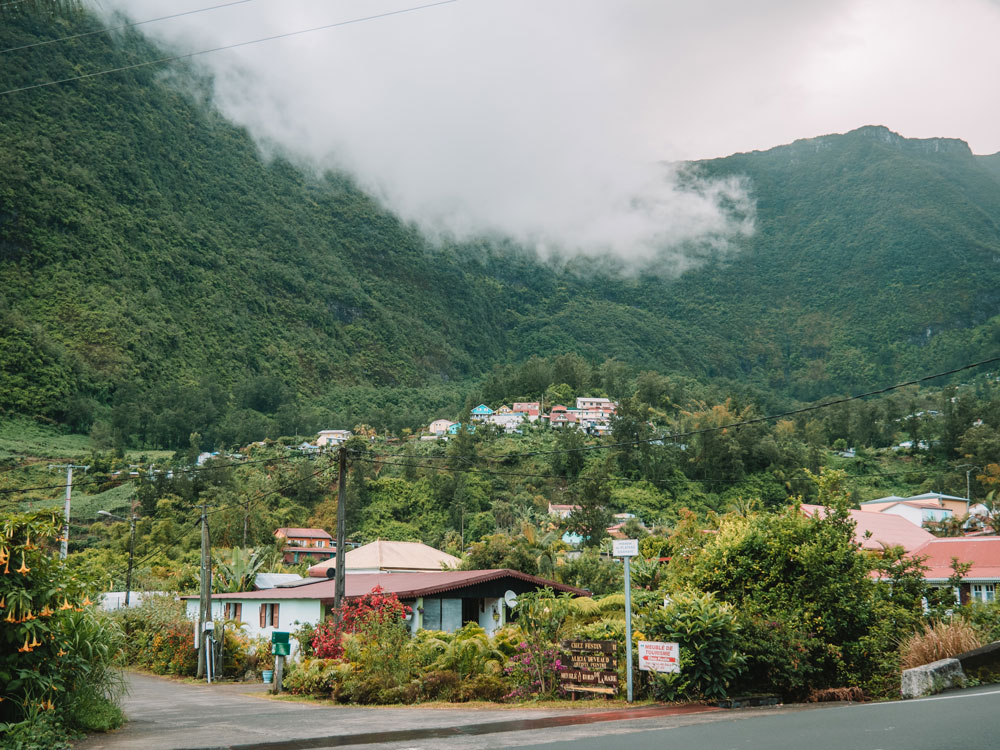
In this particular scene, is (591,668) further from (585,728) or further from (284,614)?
(284,614)

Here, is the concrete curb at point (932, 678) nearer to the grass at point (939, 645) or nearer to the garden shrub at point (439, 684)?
the grass at point (939, 645)

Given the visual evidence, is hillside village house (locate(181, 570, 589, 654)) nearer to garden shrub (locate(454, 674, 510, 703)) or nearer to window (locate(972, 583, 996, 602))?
garden shrub (locate(454, 674, 510, 703))

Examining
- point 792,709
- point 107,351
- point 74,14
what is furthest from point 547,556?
point 107,351

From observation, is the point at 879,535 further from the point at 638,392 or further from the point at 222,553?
the point at 638,392

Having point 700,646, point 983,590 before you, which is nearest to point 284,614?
point 700,646

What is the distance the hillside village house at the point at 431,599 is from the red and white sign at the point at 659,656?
519 inches

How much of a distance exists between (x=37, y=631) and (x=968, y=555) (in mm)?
34918

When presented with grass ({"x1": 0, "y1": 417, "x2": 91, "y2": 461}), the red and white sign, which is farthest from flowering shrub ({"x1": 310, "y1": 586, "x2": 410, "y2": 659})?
grass ({"x1": 0, "y1": 417, "x2": 91, "y2": 461})

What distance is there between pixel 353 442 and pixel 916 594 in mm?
84443

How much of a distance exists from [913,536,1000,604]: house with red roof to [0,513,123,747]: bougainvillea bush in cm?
2832

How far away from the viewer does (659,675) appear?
46.3 ft

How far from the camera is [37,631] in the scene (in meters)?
10.4

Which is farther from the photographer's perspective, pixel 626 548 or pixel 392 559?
pixel 392 559

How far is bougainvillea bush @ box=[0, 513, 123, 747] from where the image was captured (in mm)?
10039
